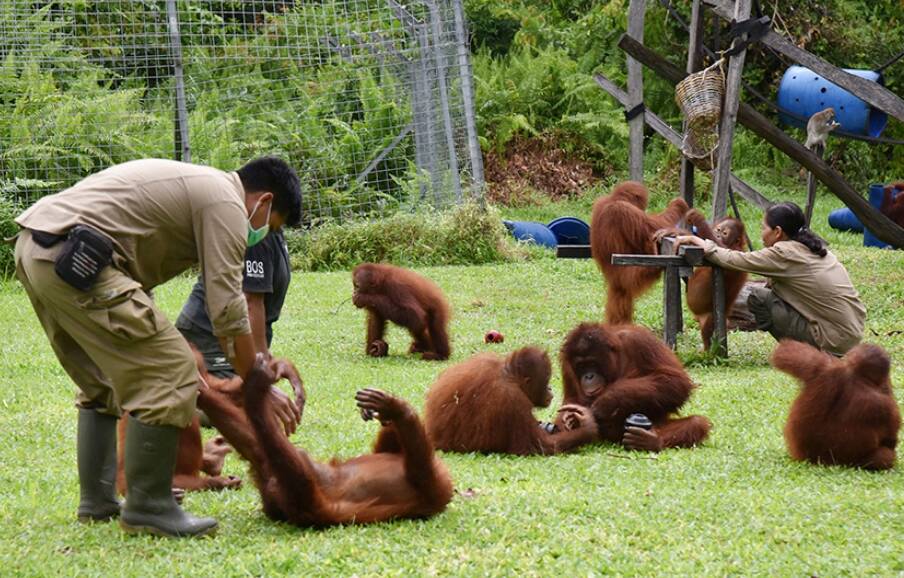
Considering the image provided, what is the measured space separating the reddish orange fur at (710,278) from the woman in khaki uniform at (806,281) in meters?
0.97

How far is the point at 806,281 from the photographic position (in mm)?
8953

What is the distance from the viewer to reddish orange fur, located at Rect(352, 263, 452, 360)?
32.6 feet

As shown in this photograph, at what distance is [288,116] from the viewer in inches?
664

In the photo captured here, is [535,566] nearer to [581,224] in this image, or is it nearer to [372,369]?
[372,369]

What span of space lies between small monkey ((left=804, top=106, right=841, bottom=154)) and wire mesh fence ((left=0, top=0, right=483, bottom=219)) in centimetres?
486

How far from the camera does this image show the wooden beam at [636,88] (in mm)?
12578

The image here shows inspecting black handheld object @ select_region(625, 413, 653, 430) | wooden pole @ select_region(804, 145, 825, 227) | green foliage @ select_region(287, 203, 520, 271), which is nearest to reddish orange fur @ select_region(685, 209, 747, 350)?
wooden pole @ select_region(804, 145, 825, 227)

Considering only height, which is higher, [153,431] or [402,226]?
[153,431]

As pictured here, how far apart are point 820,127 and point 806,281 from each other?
11.2 ft

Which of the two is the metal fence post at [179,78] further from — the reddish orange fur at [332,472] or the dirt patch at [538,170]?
the reddish orange fur at [332,472]

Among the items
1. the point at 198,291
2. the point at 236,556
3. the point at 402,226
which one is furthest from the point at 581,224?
the point at 236,556

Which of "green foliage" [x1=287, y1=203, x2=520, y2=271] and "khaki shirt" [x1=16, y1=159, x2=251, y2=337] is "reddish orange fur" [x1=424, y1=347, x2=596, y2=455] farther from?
"green foliage" [x1=287, y1=203, x2=520, y2=271]

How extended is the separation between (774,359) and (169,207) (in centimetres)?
331

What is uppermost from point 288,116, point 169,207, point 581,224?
point 169,207
